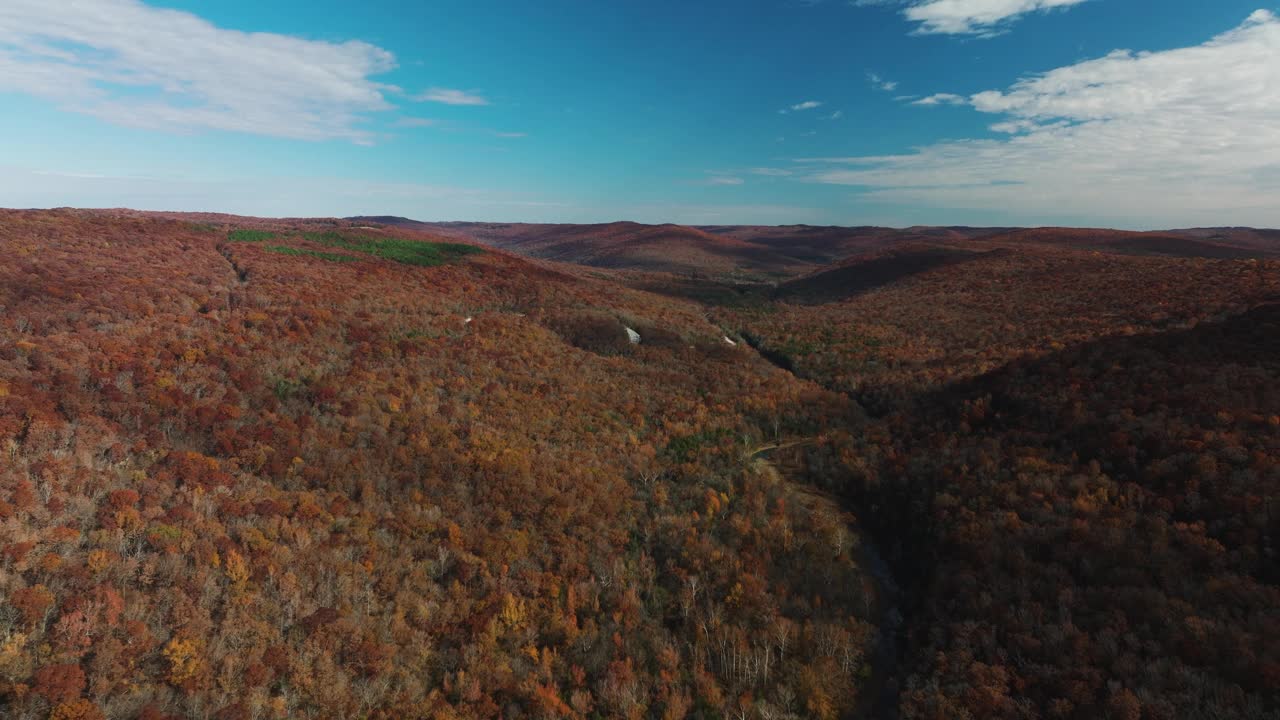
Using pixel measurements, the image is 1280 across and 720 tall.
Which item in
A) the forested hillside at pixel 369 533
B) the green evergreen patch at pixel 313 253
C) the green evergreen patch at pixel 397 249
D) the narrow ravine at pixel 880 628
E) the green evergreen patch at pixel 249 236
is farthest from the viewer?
the green evergreen patch at pixel 397 249

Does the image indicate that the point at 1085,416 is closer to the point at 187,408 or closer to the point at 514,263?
the point at 187,408

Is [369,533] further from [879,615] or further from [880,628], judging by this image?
[879,615]

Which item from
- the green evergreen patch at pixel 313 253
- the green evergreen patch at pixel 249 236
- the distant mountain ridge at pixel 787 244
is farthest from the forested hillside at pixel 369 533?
the distant mountain ridge at pixel 787 244

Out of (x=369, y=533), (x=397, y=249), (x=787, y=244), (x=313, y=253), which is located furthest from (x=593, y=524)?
(x=787, y=244)

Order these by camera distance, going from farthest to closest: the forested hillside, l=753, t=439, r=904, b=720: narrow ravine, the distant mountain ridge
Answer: the distant mountain ridge < l=753, t=439, r=904, b=720: narrow ravine < the forested hillside

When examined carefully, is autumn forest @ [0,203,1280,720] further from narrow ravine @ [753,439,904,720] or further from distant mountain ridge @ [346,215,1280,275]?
distant mountain ridge @ [346,215,1280,275]

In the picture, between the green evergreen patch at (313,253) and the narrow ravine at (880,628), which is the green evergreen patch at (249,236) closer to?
the green evergreen patch at (313,253)

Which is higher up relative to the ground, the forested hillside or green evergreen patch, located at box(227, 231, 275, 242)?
green evergreen patch, located at box(227, 231, 275, 242)

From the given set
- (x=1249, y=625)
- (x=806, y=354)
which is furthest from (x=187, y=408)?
(x=806, y=354)

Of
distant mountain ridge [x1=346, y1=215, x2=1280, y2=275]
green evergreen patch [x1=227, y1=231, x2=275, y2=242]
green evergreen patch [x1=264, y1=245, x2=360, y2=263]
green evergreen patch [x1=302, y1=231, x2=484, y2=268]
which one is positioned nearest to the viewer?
green evergreen patch [x1=264, y1=245, x2=360, y2=263]

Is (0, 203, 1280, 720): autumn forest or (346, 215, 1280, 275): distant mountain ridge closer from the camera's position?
(0, 203, 1280, 720): autumn forest

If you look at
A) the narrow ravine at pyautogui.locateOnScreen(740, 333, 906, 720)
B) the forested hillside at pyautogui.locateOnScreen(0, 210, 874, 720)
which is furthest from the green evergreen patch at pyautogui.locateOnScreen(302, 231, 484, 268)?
the narrow ravine at pyautogui.locateOnScreen(740, 333, 906, 720)
